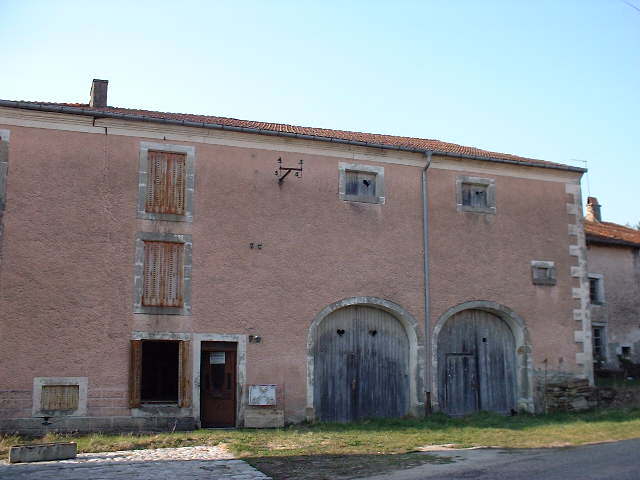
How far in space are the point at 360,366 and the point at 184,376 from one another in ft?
13.0

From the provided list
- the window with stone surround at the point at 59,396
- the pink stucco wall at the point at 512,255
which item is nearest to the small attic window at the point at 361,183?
the pink stucco wall at the point at 512,255

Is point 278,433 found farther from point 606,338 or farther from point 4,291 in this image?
point 606,338

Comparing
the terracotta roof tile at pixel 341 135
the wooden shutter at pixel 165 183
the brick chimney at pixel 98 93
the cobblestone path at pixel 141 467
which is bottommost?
the cobblestone path at pixel 141 467

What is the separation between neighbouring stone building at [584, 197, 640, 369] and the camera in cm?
2327

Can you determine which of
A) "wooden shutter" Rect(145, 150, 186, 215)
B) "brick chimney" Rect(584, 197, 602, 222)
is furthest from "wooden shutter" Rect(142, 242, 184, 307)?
"brick chimney" Rect(584, 197, 602, 222)

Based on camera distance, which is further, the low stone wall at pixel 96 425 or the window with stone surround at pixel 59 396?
the window with stone surround at pixel 59 396

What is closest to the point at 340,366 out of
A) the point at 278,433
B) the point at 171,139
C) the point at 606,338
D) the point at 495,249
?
the point at 278,433

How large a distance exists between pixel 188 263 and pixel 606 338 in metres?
15.0

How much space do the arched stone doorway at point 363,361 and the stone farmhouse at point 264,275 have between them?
0.04 metres

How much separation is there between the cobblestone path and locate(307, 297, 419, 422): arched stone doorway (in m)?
4.63

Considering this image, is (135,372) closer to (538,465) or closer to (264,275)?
(264,275)

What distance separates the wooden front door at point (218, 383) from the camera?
14688 millimetres

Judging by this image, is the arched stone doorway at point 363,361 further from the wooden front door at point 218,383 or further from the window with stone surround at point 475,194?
the window with stone surround at point 475,194

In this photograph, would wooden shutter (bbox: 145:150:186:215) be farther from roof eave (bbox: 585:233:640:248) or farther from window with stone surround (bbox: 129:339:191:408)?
roof eave (bbox: 585:233:640:248)
